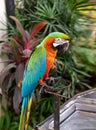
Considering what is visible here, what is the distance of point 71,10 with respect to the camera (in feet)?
8.29

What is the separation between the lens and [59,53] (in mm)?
2432

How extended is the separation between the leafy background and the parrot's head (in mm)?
1083

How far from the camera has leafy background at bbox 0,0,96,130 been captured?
2.32 meters

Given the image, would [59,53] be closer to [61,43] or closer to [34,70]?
[34,70]

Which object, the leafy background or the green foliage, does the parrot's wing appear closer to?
the leafy background

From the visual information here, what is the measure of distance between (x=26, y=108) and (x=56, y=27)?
146 centimetres

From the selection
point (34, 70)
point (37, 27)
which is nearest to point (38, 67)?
point (34, 70)

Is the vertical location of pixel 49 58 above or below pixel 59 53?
above

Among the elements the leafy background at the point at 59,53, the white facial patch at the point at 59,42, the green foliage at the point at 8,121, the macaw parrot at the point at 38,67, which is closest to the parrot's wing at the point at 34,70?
the macaw parrot at the point at 38,67

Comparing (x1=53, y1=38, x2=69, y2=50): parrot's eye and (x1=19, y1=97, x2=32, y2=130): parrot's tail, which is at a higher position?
(x1=53, y1=38, x2=69, y2=50): parrot's eye

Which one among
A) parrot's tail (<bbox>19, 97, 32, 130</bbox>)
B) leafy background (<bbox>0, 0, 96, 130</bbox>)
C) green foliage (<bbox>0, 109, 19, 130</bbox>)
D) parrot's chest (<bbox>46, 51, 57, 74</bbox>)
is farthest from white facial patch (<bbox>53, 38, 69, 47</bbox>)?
green foliage (<bbox>0, 109, 19, 130</bbox>)

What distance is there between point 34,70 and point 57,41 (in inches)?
8.0

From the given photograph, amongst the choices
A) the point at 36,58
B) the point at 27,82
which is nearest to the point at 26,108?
the point at 27,82

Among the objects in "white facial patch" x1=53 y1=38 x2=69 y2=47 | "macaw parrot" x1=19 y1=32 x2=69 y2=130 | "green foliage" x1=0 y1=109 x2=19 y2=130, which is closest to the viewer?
"white facial patch" x1=53 y1=38 x2=69 y2=47
